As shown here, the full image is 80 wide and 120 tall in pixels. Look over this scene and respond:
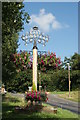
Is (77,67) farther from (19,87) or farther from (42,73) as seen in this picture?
(19,87)

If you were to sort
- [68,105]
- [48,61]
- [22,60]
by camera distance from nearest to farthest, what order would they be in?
[68,105] → [22,60] → [48,61]

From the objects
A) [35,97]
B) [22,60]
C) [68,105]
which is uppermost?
[22,60]

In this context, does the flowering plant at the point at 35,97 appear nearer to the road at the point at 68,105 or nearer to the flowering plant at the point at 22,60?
the road at the point at 68,105

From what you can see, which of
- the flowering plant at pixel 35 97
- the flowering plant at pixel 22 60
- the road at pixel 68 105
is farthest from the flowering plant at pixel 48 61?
the flowering plant at pixel 35 97

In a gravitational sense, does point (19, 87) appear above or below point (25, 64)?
below

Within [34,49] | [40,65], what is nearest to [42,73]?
[40,65]

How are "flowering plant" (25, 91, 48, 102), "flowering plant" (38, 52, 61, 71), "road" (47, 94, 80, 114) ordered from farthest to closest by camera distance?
1. "flowering plant" (38, 52, 61, 71)
2. "road" (47, 94, 80, 114)
3. "flowering plant" (25, 91, 48, 102)

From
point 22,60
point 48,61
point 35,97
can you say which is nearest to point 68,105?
point 35,97

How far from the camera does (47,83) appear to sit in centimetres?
5000

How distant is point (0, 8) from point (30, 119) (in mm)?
5532

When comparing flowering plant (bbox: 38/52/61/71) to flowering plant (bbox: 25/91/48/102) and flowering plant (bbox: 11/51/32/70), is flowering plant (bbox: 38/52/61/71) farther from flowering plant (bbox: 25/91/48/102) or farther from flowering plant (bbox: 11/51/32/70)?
flowering plant (bbox: 25/91/48/102)

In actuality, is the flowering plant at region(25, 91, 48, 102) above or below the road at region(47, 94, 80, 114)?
above

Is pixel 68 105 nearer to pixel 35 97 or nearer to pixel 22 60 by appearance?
pixel 35 97

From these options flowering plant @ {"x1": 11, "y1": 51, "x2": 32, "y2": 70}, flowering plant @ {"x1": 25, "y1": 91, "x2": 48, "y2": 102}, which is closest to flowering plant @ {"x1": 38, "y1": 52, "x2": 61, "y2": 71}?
flowering plant @ {"x1": 11, "y1": 51, "x2": 32, "y2": 70}
